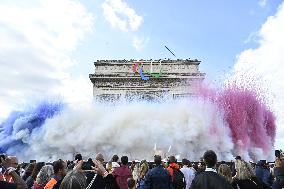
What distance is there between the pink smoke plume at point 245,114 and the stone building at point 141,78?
22692 mm

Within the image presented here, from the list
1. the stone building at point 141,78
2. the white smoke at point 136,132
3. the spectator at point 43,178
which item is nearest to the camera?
the spectator at point 43,178

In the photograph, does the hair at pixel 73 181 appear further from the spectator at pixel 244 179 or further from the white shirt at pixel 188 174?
the white shirt at pixel 188 174

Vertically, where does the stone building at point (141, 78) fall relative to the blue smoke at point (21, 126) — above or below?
above

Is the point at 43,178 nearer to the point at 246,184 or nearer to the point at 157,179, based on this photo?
the point at 157,179

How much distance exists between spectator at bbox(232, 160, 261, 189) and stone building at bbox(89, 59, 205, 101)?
148 ft

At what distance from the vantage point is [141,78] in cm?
5269

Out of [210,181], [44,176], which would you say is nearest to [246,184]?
[210,181]

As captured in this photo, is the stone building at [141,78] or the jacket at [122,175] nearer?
the jacket at [122,175]

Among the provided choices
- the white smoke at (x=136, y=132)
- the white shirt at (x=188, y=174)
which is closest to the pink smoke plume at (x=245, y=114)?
the white smoke at (x=136, y=132)

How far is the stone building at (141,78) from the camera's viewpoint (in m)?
52.2

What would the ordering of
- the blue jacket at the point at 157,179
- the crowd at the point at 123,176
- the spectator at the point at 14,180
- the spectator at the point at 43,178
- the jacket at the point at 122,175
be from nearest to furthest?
the spectator at the point at 14,180 < the crowd at the point at 123,176 < the spectator at the point at 43,178 < the blue jacket at the point at 157,179 < the jacket at the point at 122,175

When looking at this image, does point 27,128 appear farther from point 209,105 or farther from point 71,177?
point 71,177

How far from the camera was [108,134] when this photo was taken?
28.4m

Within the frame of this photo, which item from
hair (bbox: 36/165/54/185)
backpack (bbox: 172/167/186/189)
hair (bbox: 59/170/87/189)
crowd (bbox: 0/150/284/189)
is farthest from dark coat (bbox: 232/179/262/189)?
backpack (bbox: 172/167/186/189)
